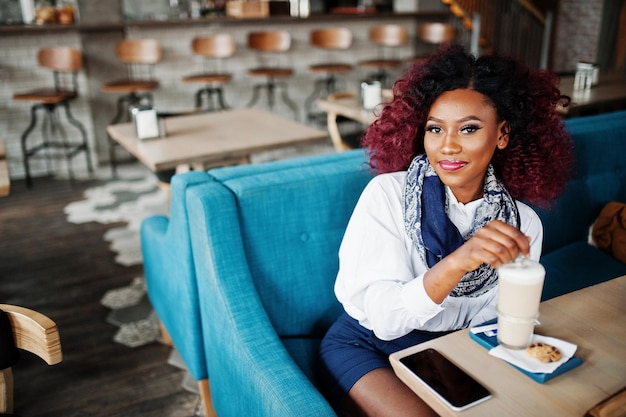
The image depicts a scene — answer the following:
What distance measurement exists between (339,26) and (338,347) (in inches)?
223

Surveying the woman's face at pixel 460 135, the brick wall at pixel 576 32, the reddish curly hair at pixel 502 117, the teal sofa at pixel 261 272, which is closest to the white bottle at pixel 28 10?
the teal sofa at pixel 261 272

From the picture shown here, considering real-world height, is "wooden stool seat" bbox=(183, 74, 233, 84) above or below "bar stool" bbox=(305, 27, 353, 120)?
below

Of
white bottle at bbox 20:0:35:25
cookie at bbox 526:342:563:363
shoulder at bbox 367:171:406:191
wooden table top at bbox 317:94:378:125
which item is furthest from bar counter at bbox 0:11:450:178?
cookie at bbox 526:342:563:363

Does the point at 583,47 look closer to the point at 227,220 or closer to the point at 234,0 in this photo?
the point at 234,0

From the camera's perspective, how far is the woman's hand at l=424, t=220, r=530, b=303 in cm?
116

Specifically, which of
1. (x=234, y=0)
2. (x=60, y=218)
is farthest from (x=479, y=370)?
(x=234, y=0)

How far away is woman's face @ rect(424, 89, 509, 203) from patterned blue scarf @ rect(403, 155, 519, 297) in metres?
0.06

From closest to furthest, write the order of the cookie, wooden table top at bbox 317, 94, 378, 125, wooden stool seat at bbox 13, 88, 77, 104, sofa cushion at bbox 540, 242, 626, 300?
the cookie < sofa cushion at bbox 540, 242, 626, 300 < wooden table top at bbox 317, 94, 378, 125 < wooden stool seat at bbox 13, 88, 77, 104

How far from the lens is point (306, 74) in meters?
6.72

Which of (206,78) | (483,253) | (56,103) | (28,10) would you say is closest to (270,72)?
(206,78)

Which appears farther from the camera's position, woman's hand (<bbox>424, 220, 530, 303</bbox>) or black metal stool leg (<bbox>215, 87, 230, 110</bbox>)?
black metal stool leg (<bbox>215, 87, 230, 110</bbox>)

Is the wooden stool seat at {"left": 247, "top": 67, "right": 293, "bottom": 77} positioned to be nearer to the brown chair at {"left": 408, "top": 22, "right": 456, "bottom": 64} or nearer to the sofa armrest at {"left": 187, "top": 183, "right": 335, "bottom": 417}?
the brown chair at {"left": 408, "top": 22, "right": 456, "bottom": 64}

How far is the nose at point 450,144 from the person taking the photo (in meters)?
1.46

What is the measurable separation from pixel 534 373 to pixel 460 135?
62 centimetres
